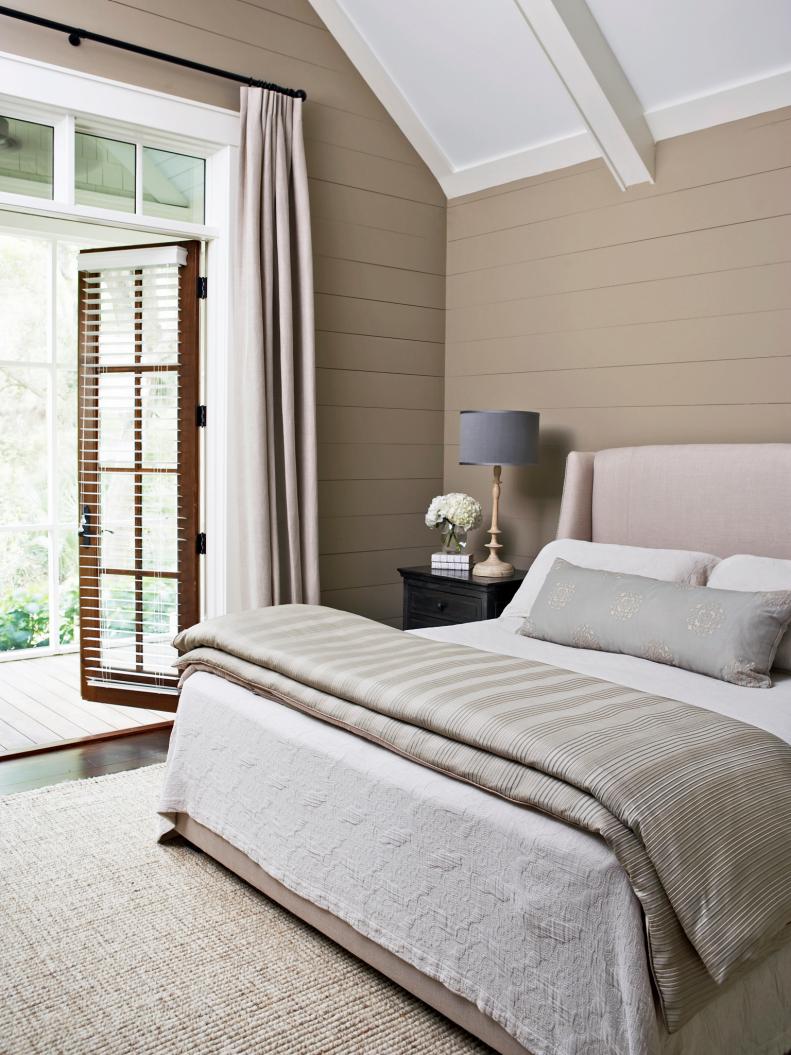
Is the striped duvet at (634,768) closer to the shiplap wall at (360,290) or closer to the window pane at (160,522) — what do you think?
the window pane at (160,522)

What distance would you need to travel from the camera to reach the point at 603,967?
167 centimetres

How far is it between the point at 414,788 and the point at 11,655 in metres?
4.24

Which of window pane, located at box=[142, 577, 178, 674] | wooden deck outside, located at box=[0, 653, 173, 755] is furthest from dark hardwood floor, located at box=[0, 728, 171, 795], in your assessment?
window pane, located at box=[142, 577, 178, 674]

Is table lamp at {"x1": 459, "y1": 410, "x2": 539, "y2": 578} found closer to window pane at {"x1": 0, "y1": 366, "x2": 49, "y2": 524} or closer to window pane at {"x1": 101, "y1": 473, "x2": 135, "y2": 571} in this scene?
window pane at {"x1": 101, "y1": 473, "x2": 135, "y2": 571}

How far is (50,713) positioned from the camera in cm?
443

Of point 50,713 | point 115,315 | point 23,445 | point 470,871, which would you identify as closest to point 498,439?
point 115,315

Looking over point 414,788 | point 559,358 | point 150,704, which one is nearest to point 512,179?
point 559,358

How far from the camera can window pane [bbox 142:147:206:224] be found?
408 centimetres

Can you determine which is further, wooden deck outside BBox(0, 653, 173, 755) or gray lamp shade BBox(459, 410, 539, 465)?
gray lamp shade BBox(459, 410, 539, 465)

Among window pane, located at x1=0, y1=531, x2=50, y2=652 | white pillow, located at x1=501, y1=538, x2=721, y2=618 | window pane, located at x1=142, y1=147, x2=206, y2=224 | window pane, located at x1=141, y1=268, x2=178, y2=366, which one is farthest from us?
window pane, located at x1=0, y1=531, x2=50, y2=652

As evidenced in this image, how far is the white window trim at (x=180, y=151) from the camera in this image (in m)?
3.68

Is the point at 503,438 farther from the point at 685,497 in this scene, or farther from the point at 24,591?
the point at 24,591

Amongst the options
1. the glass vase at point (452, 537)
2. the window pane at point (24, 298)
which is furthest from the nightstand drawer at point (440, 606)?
the window pane at point (24, 298)

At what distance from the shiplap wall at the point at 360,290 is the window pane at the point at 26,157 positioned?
2.08 ft
